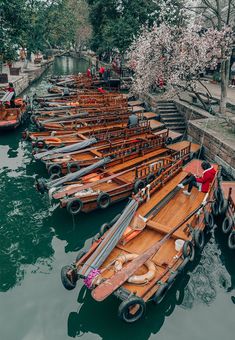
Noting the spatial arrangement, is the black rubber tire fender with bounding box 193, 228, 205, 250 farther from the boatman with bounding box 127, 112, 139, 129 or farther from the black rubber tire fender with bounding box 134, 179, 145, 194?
the boatman with bounding box 127, 112, 139, 129

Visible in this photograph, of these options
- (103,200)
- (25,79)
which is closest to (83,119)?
(103,200)

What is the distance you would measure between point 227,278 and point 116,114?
15626 mm

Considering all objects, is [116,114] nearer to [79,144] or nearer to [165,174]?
[79,144]

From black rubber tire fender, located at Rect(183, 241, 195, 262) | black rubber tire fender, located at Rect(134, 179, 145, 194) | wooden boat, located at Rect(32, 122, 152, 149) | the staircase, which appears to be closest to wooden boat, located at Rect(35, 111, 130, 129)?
wooden boat, located at Rect(32, 122, 152, 149)

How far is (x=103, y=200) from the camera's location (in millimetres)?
12203

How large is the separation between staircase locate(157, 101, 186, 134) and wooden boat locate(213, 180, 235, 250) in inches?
398

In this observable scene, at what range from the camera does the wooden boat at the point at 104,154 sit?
553 inches

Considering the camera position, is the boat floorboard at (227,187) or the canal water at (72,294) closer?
the canal water at (72,294)

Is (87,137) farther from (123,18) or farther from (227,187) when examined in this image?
(123,18)

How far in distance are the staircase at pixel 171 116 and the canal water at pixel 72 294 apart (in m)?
11.5

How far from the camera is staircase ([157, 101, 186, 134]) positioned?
2256 cm

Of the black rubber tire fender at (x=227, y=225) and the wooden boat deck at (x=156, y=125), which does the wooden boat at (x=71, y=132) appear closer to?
the wooden boat deck at (x=156, y=125)

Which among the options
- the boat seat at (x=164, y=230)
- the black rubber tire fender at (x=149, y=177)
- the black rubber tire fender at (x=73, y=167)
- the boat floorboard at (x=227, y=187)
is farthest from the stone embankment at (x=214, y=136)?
the black rubber tire fender at (x=73, y=167)

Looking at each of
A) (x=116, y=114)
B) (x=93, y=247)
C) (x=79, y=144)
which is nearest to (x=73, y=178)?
(x=79, y=144)
